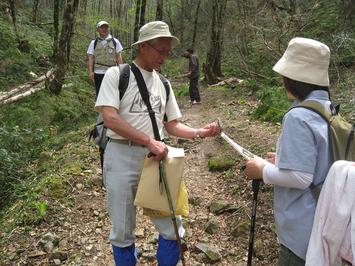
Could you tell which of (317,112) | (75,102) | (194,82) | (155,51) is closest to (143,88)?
(155,51)

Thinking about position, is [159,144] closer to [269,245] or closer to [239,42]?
[269,245]

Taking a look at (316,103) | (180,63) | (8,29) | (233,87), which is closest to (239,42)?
(233,87)

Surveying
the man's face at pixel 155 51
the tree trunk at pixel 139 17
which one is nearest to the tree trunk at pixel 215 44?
the tree trunk at pixel 139 17

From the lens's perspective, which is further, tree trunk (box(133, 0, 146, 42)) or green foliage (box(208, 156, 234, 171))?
tree trunk (box(133, 0, 146, 42))

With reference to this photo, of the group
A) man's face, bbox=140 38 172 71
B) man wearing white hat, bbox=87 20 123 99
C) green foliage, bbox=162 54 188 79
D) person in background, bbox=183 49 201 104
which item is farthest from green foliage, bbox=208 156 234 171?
green foliage, bbox=162 54 188 79

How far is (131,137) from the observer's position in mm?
3072

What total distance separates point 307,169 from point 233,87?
12.5 m

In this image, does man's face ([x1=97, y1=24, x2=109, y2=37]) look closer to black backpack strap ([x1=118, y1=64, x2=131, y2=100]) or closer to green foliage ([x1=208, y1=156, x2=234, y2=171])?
green foliage ([x1=208, y1=156, x2=234, y2=171])

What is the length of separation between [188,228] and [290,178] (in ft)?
9.56

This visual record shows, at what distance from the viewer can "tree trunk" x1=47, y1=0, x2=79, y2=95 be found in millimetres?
10609

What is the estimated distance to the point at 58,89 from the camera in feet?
38.0

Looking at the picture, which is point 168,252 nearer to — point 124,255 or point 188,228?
point 124,255

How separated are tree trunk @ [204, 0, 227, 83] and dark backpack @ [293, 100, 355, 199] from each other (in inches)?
579

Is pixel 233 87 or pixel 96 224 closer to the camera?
pixel 96 224
